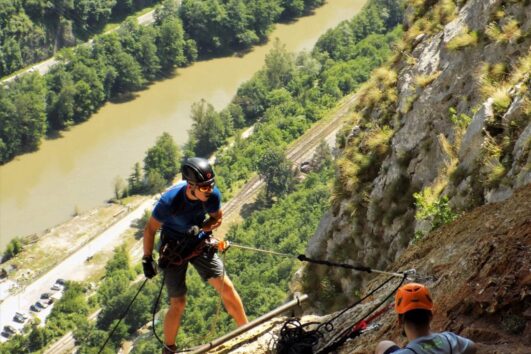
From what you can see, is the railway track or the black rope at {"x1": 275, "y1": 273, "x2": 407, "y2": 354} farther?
the railway track

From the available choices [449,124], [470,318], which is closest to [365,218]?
[449,124]

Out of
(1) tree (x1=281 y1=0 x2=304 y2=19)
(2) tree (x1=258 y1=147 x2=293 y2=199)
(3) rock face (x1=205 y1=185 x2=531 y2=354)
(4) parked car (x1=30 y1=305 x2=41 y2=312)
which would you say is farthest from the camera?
(1) tree (x1=281 y1=0 x2=304 y2=19)

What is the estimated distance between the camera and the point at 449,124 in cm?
1221

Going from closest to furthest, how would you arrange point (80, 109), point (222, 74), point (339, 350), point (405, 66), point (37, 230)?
1. point (339, 350)
2. point (405, 66)
3. point (37, 230)
4. point (80, 109)
5. point (222, 74)

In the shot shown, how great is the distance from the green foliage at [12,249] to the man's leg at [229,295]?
5650 centimetres

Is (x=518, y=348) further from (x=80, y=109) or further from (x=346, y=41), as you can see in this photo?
(x=346, y=41)

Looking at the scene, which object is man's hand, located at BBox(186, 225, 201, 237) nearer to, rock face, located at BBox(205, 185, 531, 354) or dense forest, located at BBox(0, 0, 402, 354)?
rock face, located at BBox(205, 185, 531, 354)

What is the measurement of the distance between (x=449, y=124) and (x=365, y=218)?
236 centimetres

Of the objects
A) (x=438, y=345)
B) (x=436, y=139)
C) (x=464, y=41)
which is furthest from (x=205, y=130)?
(x=438, y=345)

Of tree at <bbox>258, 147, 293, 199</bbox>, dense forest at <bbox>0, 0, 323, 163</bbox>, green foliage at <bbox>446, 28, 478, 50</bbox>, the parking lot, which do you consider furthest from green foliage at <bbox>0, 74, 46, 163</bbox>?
green foliage at <bbox>446, 28, 478, 50</bbox>

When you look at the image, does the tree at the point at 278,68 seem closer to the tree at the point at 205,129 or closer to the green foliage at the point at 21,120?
the tree at the point at 205,129

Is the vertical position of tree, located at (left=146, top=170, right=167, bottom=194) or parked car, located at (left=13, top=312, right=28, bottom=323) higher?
tree, located at (left=146, top=170, right=167, bottom=194)

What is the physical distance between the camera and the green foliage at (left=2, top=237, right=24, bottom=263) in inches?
2464

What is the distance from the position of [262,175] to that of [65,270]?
786 inches
